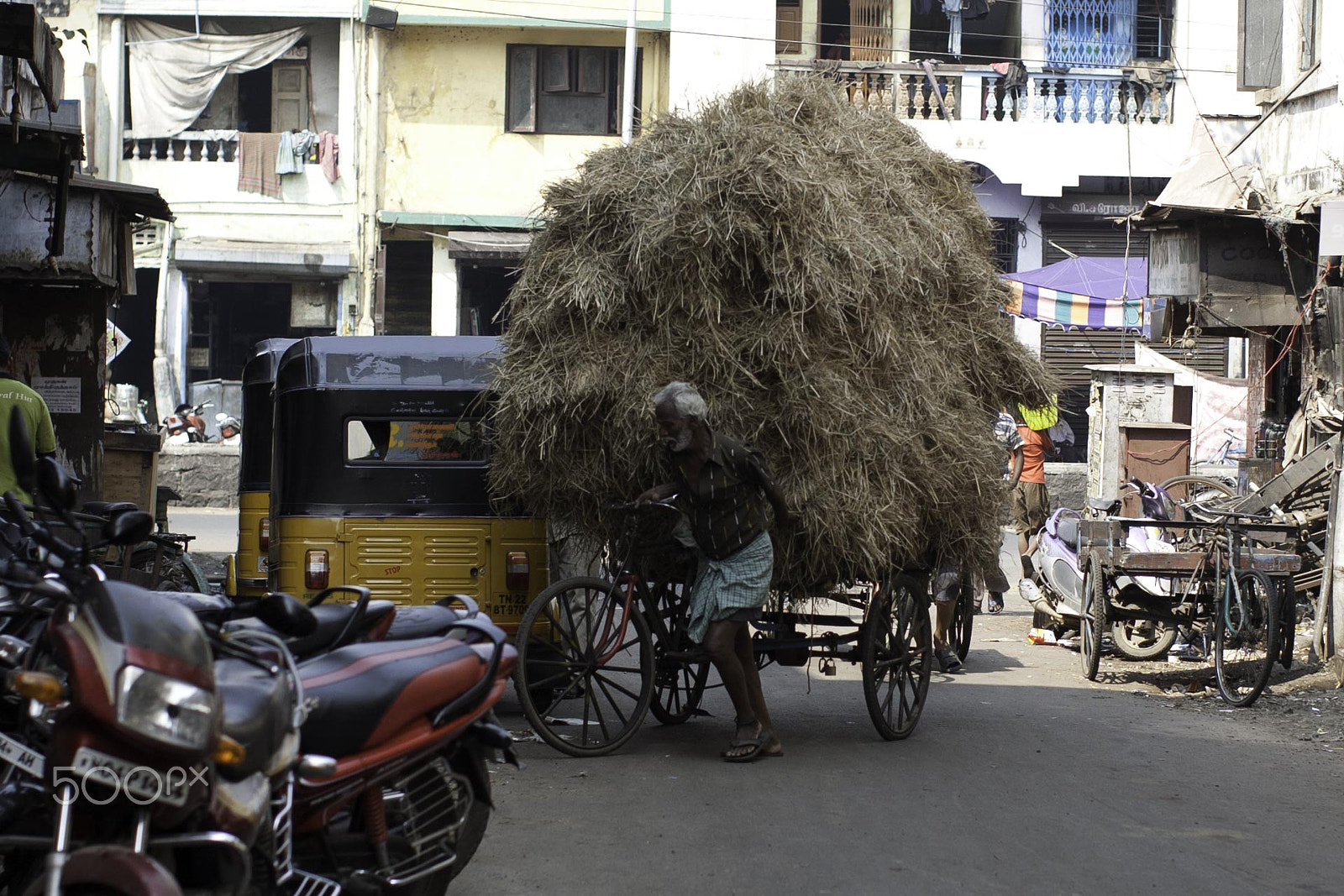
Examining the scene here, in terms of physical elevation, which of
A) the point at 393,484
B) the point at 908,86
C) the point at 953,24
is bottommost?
the point at 393,484

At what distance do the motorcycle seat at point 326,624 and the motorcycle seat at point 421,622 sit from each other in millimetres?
104

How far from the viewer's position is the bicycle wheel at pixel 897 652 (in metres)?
7.48

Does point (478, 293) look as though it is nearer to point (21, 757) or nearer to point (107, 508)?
point (107, 508)

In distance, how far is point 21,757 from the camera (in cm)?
326

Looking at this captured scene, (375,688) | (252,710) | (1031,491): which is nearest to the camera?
(252,710)

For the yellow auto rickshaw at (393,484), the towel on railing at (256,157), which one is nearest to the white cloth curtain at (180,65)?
the towel on railing at (256,157)

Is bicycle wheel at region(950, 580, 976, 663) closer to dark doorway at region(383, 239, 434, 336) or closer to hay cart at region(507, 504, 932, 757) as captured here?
hay cart at region(507, 504, 932, 757)

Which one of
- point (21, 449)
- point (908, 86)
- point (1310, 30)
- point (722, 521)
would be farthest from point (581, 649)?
point (908, 86)

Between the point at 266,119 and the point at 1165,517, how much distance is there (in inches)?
765

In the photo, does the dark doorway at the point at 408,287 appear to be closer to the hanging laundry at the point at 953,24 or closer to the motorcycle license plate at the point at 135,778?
the hanging laundry at the point at 953,24

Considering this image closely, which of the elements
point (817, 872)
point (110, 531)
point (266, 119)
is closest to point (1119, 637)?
point (817, 872)

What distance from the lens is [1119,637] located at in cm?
1086

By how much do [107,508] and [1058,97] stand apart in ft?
67.6

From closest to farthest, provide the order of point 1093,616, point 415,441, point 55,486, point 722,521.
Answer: point 55,486 < point 722,521 < point 415,441 < point 1093,616
